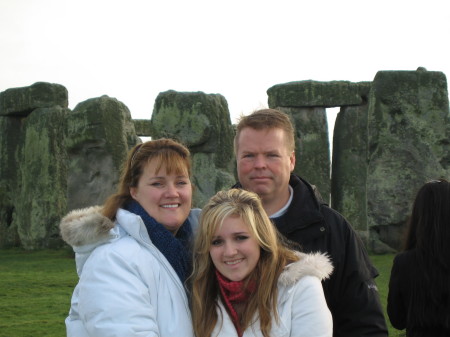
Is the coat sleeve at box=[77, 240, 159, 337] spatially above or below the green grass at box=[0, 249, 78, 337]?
above

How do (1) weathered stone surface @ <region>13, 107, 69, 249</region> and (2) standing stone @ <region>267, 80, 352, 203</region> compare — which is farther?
(2) standing stone @ <region>267, 80, 352, 203</region>

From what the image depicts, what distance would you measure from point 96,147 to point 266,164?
9547mm

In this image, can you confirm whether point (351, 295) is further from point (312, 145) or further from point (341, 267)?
point (312, 145)

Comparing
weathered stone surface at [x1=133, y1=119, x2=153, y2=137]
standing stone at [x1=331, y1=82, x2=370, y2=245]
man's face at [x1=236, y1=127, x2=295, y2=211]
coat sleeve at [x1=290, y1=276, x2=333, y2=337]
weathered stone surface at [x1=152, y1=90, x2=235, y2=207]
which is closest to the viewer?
coat sleeve at [x1=290, y1=276, x2=333, y2=337]

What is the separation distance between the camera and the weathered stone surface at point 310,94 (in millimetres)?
14250

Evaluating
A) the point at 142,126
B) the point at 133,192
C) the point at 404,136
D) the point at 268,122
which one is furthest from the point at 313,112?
the point at 133,192

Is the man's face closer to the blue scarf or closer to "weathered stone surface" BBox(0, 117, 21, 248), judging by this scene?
the blue scarf

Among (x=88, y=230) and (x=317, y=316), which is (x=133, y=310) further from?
(x=317, y=316)

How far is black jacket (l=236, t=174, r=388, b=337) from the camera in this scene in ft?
11.0

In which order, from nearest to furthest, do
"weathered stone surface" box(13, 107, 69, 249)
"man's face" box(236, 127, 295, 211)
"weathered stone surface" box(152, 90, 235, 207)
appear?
"man's face" box(236, 127, 295, 211) < "weathered stone surface" box(152, 90, 235, 207) < "weathered stone surface" box(13, 107, 69, 249)

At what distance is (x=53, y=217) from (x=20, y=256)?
1.36 meters

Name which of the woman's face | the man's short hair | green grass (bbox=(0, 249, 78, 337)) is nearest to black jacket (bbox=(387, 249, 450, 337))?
the man's short hair

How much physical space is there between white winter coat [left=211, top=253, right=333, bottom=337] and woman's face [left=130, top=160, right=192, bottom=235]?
1.46 feet

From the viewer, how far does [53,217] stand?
13664 mm
